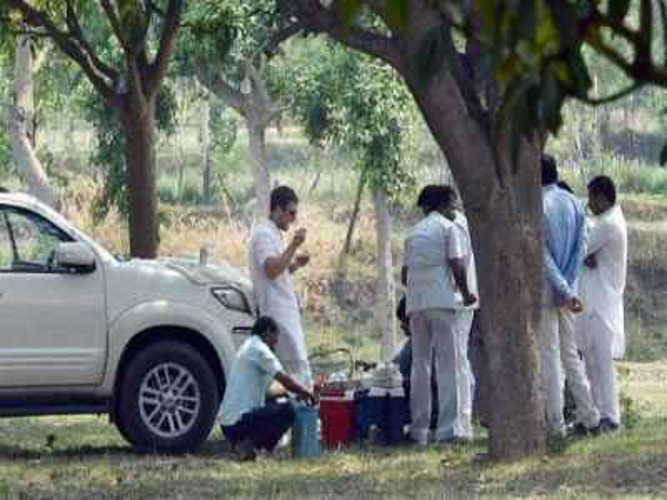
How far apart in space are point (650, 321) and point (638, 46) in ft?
104

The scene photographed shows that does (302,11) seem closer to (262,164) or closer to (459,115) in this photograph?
(459,115)

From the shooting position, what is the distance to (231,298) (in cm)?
1455

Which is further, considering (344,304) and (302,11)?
(344,304)

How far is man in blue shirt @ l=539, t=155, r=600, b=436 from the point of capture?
13.6 metres

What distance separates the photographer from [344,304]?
3716cm

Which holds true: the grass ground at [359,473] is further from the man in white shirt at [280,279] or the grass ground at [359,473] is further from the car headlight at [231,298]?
the car headlight at [231,298]

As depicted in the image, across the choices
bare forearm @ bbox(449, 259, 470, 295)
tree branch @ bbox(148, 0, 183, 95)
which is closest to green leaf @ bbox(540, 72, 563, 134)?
bare forearm @ bbox(449, 259, 470, 295)

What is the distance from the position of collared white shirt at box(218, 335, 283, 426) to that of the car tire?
724 millimetres

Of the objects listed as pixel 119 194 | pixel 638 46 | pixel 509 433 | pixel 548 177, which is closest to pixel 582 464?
pixel 509 433

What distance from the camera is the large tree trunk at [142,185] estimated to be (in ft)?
54.9

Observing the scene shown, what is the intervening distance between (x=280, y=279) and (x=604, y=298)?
219 centimetres

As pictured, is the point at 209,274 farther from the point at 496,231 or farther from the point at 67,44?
the point at 496,231

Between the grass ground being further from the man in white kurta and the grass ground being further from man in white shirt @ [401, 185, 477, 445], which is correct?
man in white shirt @ [401, 185, 477, 445]

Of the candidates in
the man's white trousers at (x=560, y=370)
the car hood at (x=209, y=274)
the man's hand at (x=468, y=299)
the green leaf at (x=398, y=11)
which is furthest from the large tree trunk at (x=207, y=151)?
the green leaf at (x=398, y=11)
